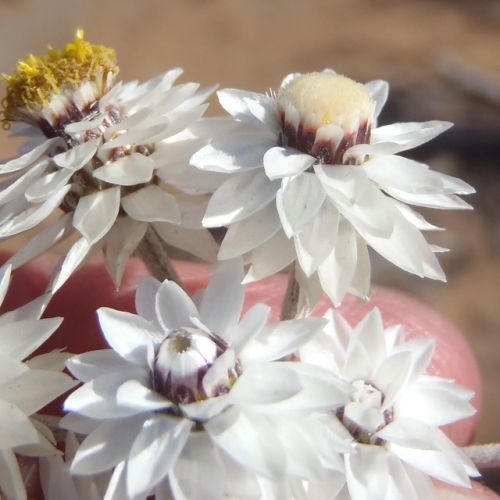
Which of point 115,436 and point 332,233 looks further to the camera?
point 332,233

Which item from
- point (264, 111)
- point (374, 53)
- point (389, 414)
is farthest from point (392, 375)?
point (374, 53)

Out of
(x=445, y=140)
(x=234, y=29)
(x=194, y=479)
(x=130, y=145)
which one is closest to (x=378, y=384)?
(x=194, y=479)

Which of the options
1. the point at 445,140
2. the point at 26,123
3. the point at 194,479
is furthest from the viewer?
the point at 445,140

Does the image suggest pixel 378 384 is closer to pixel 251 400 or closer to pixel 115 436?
pixel 251 400

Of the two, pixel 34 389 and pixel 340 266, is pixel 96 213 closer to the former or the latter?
pixel 34 389

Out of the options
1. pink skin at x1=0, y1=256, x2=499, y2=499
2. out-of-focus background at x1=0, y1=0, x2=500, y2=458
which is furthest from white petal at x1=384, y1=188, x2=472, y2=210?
out-of-focus background at x1=0, y1=0, x2=500, y2=458

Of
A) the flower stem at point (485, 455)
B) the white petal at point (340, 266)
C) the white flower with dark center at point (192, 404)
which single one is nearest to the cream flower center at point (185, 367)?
the white flower with dark center at point (192, 404)
